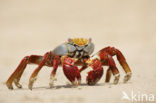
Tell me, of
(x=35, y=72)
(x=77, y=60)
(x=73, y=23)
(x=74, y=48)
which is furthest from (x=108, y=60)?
(x=73, y=23)

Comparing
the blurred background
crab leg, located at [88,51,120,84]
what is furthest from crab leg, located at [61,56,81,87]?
the blurred background

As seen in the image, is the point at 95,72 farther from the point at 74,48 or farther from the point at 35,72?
the point at 35,72

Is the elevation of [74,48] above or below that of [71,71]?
above

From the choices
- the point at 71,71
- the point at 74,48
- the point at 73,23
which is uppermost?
the point at 74,48

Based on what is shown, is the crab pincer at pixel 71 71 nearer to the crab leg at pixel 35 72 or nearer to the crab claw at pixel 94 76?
the crab claw at pixel 94 76

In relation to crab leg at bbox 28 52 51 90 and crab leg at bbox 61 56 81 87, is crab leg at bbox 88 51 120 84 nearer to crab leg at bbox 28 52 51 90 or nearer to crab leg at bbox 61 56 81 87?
crab leg at bbox 61 56 81 87

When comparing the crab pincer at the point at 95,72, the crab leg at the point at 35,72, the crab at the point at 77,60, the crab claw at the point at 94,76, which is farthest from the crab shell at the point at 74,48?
the crab claw at the point at 94,76
